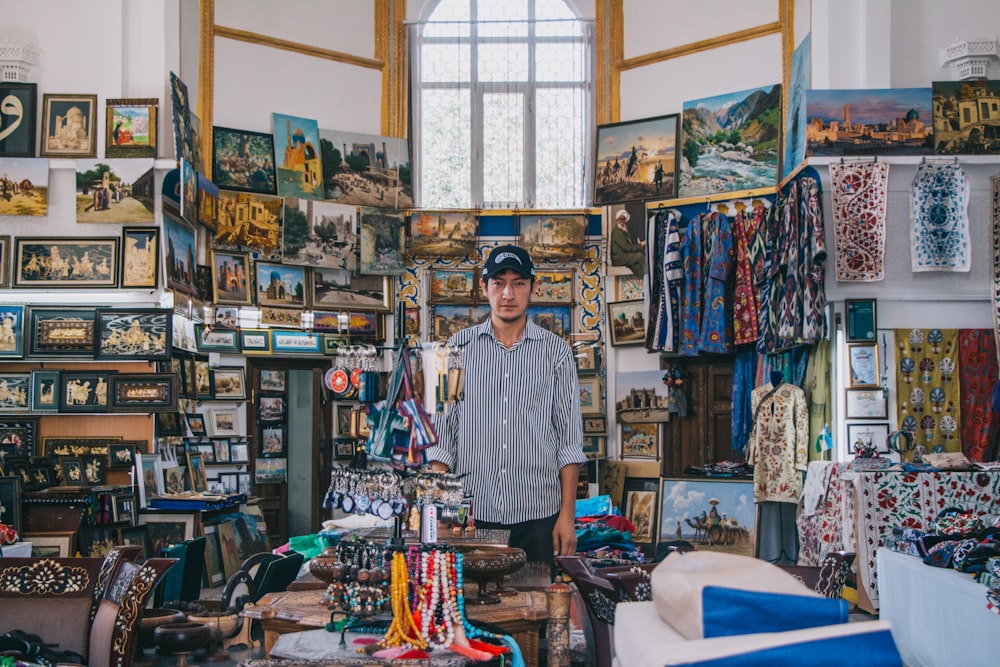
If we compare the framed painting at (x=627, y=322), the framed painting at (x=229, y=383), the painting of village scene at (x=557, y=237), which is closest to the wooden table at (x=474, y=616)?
the framed painting at (x=229, y=383)

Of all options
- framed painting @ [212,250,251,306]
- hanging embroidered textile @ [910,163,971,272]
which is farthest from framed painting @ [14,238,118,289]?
hanging embroidered textile @ [910,163,971,272]

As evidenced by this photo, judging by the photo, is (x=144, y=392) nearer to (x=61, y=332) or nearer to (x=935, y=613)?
(x=61, y=332)

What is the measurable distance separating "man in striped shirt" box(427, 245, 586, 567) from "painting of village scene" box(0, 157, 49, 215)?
697cm

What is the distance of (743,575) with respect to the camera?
6.38 feet

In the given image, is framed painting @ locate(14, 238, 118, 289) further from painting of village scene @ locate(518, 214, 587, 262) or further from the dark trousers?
the dark trousers

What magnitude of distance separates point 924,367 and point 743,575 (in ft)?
25.7

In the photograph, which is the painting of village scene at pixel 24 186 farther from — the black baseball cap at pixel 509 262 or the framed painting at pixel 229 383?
the black baseball cap at pixel 509 262

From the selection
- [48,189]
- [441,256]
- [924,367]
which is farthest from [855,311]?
[48,189]

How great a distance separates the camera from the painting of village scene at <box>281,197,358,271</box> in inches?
485

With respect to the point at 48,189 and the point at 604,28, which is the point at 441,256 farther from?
the point at 48,189

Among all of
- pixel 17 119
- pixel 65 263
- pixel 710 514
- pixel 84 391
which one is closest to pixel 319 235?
pixel 65 263

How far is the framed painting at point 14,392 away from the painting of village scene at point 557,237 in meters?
5.88

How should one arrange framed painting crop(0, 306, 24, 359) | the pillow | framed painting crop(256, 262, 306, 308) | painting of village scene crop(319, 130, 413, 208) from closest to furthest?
the pillow
framed painting crop(0, 306, 24, 359)
framed painting crop(256, 262, 306, 308)
painting of village scene crop(319, 130, 413, 208)

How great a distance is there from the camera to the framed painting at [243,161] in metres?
11.9
